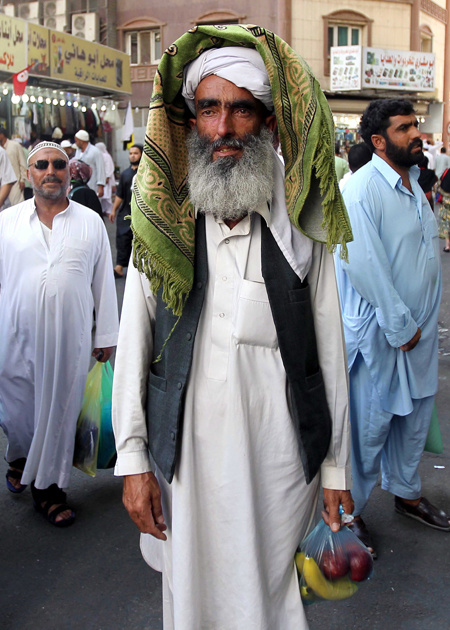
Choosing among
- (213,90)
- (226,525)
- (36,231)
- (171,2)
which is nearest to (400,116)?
(213,90)

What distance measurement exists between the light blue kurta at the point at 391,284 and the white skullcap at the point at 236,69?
1.27 metres

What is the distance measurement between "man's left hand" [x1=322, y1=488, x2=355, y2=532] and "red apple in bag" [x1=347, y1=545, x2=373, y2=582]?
0.28ft

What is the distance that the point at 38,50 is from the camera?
57.9 feet

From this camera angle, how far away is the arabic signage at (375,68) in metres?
26.9

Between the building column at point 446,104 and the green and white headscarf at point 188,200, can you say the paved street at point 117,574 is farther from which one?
the building column at point 446,104

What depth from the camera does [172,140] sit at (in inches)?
89.7

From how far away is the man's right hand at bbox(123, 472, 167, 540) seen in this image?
2162 mm

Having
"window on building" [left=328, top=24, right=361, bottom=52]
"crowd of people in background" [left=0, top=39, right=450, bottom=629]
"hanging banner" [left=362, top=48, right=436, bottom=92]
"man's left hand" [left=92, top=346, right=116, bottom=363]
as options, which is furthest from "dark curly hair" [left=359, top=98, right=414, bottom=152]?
"window on building" [left=328, top=24, right=361, bottom=52]

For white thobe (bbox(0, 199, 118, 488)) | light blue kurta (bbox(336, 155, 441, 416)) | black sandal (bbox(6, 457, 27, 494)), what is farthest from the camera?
black sandal (bbox(6, 457, 27, 494))

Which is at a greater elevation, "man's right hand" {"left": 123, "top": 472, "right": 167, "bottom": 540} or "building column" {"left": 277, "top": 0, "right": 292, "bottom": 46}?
"building column" {"left": 277, "top": 0, "right": 292, "bottom": 46}

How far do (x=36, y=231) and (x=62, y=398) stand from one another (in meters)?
0.93

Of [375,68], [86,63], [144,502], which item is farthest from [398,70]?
[144,502]

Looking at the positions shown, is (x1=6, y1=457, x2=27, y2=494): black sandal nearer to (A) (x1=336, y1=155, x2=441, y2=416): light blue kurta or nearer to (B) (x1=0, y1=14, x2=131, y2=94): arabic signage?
(A) (x1=336, y1=155, x2=441, y2=416): light blue kurta

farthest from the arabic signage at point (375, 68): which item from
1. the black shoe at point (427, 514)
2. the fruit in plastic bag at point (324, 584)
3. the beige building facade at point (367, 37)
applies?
the fruit in plastic bag at point (324, 584)
